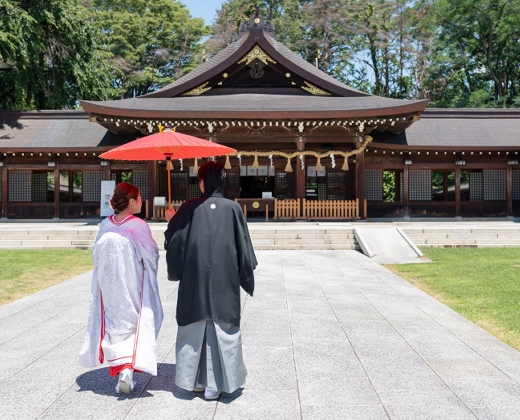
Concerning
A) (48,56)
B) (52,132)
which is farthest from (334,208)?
(48,56)

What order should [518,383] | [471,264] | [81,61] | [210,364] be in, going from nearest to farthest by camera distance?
[210,364]
[518,383]
[471,264]
[81,61]

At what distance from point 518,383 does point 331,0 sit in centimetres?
3757

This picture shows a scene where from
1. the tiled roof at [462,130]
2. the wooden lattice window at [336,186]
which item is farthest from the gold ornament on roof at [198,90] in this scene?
the tiled roof at [462,130]

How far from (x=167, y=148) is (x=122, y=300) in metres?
1.50

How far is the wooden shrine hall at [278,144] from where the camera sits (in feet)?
57.4

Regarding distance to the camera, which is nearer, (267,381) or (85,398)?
(85,398)

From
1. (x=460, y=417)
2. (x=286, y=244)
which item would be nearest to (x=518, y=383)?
(x=460, y=417)

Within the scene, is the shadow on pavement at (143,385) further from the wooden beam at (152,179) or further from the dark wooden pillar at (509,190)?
the dark wooden pillar at (509,190)

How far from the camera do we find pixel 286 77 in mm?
19609

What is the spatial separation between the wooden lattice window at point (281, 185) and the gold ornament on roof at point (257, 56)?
14.1 feet

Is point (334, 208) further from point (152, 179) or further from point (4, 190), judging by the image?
point (4, 190)

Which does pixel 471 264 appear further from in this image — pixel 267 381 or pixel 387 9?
pixel 387 9

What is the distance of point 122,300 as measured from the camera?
12.5 feet

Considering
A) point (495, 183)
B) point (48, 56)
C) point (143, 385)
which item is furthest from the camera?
point (48, 56)
